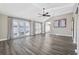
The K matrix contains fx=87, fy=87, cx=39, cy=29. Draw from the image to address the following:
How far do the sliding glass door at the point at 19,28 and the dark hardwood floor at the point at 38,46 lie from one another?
15 cm

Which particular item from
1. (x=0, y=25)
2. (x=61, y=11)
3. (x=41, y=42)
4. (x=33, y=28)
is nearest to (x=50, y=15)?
(x=61, y=11)

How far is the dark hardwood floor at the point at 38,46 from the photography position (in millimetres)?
2219

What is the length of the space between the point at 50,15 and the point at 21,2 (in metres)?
0.82

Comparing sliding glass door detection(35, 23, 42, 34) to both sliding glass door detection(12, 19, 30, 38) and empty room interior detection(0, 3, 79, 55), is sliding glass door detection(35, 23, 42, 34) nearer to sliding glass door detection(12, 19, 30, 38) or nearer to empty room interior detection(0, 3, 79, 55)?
empty room interior detection(0, 3, 79, 55)

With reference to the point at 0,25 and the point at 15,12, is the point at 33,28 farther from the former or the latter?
the point at 0,25

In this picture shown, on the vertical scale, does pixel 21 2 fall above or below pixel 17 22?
above

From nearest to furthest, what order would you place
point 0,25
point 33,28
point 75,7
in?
point 75,7
point 0,25
point 33,28

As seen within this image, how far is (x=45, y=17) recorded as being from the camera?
2.41m

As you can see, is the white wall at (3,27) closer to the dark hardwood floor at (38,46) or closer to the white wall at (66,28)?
the dark hardwood floor at (38,46)

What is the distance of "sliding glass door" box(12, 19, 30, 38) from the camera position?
2.28 meters

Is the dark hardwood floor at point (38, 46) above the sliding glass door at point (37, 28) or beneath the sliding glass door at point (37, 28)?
beneath

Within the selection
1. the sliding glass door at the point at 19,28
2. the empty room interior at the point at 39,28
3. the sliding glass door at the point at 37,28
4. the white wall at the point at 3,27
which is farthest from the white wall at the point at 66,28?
the white wall at the point at 3,27

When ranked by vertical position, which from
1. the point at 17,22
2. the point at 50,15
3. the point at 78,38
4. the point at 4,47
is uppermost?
the point at 50,15

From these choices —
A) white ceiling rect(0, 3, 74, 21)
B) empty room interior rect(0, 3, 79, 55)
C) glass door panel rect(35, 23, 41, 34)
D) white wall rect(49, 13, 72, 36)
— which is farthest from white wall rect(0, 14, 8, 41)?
white wall rect(49, 13, 72, 36)
